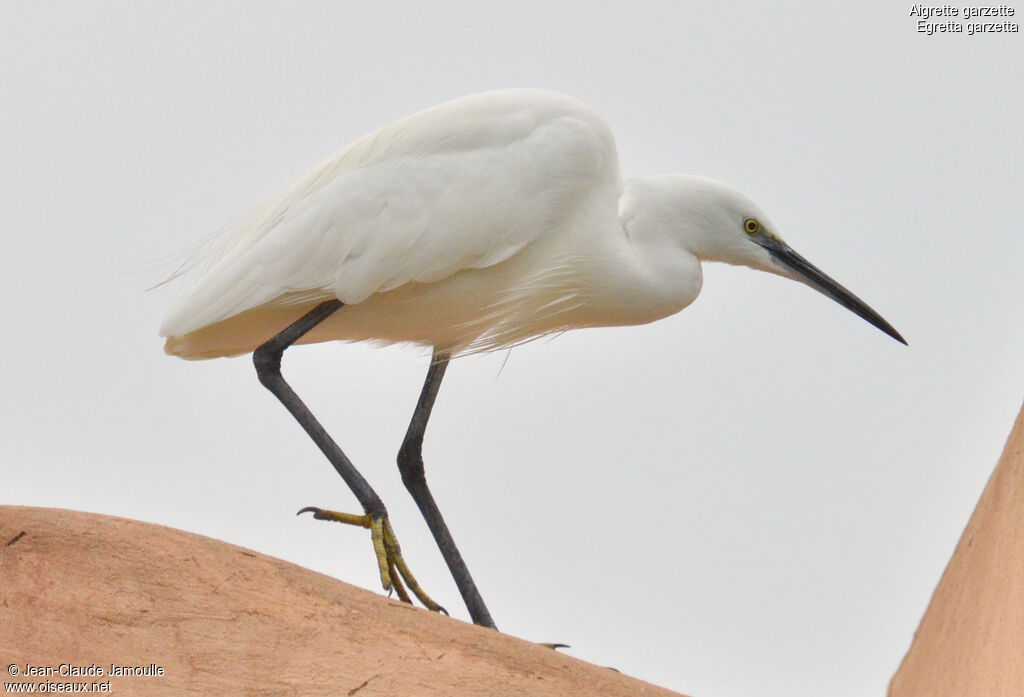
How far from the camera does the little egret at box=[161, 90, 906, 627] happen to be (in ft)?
16.4

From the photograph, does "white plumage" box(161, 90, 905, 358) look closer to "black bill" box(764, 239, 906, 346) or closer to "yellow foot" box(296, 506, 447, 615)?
"black bill" box(764, 239, 906, 346)

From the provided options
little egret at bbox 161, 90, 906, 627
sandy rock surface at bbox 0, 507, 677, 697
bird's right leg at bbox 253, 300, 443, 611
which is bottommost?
sandy rock surface at bbox 0, 507, 677, 697

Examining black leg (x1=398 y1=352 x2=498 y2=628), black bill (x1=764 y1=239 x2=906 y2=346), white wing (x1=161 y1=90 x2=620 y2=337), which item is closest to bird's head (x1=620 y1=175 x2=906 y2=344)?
black bill (x1=764 y1=239 x2=906 y2=346)

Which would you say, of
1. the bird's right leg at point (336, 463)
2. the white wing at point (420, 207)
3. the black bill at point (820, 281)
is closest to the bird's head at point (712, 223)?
the black bill at point (820, 281)

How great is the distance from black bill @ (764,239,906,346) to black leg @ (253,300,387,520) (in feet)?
5.74

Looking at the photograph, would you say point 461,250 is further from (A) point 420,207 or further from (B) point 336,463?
(B) point 336,463

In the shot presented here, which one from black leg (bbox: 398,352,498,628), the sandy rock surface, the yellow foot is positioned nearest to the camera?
the sandy rock surface

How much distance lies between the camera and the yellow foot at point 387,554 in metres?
4.92

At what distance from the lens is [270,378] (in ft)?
16.9

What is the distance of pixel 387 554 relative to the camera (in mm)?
4969

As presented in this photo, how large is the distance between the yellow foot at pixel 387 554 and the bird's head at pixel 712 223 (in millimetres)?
1518

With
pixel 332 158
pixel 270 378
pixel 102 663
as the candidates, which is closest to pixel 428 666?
pixel 102 663

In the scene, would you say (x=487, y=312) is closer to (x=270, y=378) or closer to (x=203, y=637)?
(x=270, y=378)

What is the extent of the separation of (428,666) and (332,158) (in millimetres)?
2278
